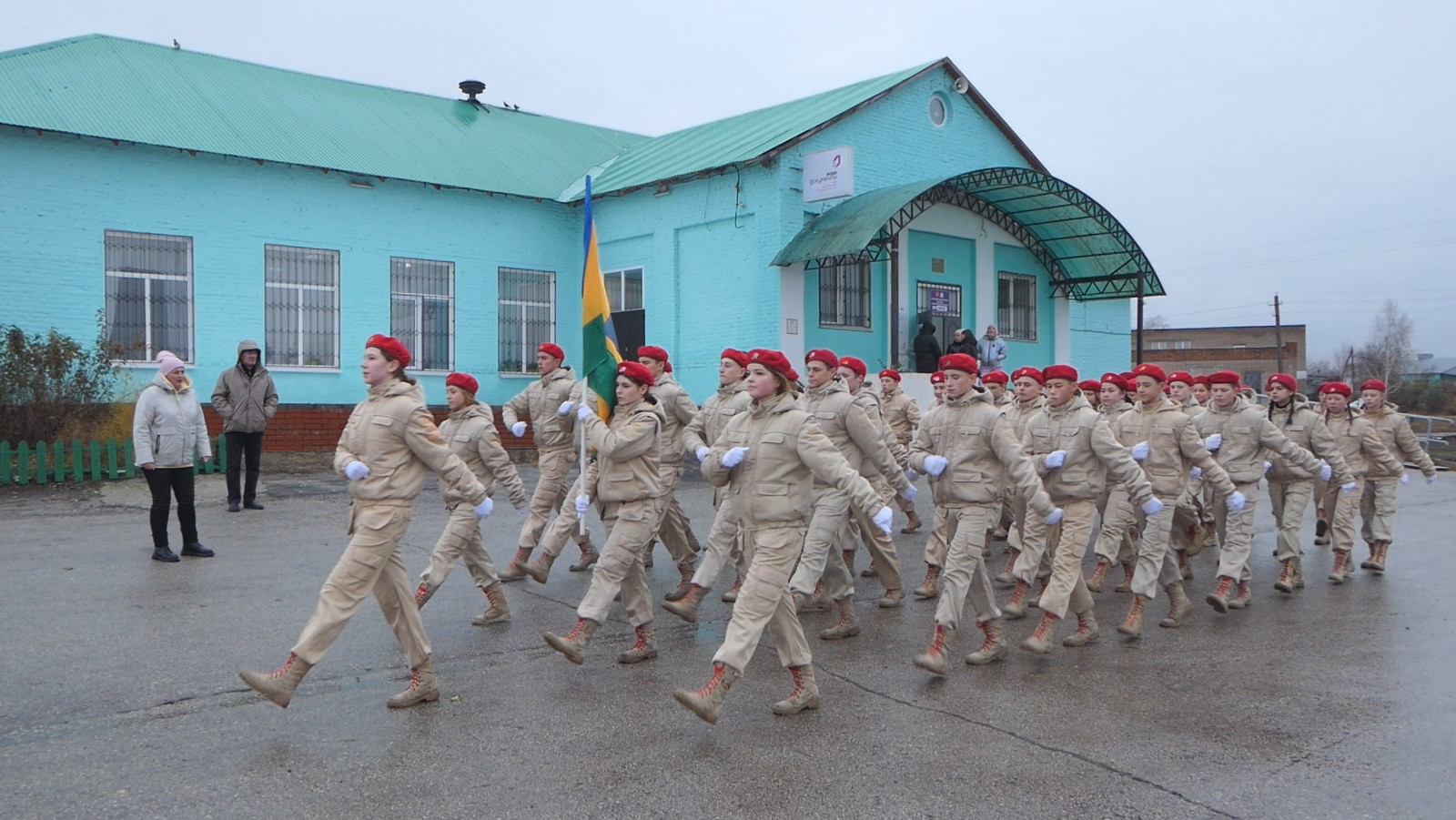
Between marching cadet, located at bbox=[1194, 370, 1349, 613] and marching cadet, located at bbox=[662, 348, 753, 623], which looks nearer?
marching cadet, located at bbox=[662, 348, 753, 623]

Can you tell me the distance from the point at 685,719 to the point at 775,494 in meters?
1.24

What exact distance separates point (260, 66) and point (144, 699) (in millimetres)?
18740

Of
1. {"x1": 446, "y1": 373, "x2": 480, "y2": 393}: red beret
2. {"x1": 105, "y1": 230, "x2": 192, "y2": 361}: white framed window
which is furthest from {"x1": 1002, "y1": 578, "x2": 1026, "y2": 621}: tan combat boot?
{"x1": 105, "y1": 230, "x2": 192, "y2": 361}: white framed window

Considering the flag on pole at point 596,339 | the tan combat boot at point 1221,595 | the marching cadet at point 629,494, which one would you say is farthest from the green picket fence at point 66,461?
the tan combat boot at point 1221,595

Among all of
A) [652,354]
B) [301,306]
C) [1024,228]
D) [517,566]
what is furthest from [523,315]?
[517,566]

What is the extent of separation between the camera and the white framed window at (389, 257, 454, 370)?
20125 mm

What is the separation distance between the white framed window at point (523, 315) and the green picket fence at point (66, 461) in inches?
297

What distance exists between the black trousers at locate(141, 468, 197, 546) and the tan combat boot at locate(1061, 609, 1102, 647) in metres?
7.53

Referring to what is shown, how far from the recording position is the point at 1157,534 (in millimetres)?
8117

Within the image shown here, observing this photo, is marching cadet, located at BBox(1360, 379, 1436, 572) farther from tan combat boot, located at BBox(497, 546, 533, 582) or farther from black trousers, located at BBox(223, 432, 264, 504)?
black trousers, located at BBox(223, 432, 264, 504)

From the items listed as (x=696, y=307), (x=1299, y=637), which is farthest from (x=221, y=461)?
(x=1299, y=637)

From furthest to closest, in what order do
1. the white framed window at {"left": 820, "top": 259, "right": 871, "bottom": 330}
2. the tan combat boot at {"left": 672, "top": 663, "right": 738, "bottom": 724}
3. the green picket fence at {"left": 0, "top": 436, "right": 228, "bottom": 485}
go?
the white framed window at {"left": 820, "top": 259, "right": 871, "bottom": 330}, the green picket fence at {"left": 0, "top": 436, "right": 228, "bottom": 485}, the tan combat boot at {"left": 672, "top": 663, "right": 738, "bottom": 724}

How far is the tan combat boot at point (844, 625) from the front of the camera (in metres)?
7.58

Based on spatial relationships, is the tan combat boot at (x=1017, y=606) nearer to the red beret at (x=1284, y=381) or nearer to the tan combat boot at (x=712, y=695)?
the tan combat boot at (x=712, y=695)
